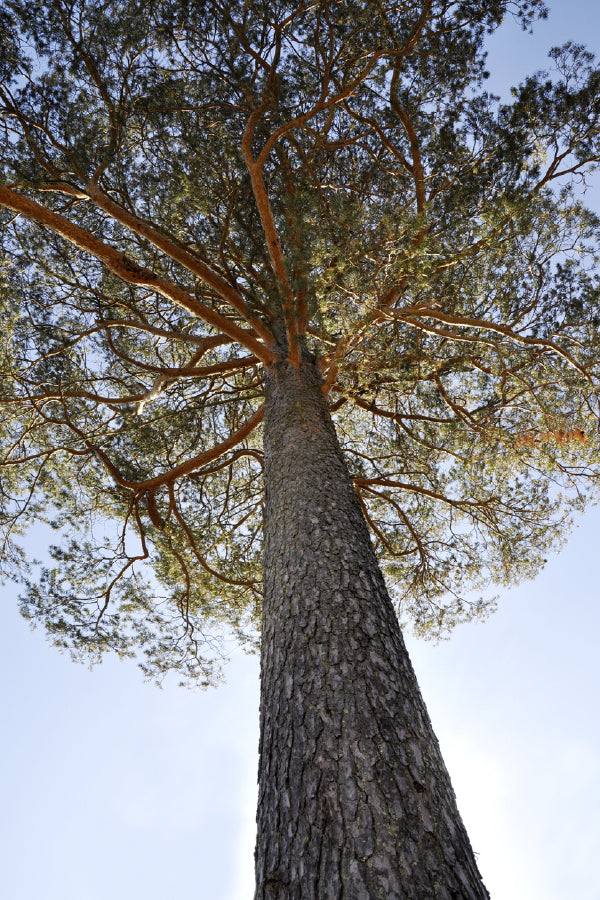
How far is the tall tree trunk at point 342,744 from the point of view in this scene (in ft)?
4.50

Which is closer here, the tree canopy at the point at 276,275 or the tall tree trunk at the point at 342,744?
the tall tree trunk at the point at 342,744

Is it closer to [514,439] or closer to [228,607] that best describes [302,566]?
[514,439]

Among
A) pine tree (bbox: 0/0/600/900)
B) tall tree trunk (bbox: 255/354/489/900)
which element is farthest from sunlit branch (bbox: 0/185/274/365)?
tall tree trunk (bbox: 255/354/489/900)

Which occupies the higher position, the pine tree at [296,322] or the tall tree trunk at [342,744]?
the pine tree at [296,322]

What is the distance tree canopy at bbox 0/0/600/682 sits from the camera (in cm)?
411

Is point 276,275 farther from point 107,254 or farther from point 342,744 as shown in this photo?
point 342,744

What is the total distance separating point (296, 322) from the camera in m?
4.32

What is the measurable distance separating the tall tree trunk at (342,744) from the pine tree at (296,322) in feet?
0.05

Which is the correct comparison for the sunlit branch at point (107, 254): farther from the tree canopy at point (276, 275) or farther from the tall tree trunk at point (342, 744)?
the tall tree trunk at point (342, 744)

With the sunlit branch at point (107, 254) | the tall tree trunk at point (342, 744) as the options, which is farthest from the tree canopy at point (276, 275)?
the tall tree trunk at point (342, 744)

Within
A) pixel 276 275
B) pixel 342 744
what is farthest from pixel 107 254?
pixel 342 744

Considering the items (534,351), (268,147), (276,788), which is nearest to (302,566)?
(276,788)

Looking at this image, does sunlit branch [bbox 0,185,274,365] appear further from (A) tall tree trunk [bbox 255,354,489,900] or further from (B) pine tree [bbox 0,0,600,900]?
(A) tall tree trunk [bbox 255,354,489,900]

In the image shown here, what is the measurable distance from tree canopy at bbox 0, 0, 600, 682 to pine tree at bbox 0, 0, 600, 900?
1.0 inches
